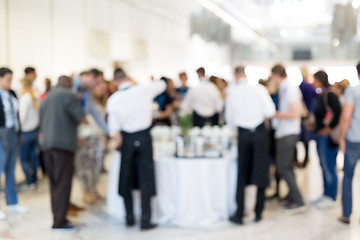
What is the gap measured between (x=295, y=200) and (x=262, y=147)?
3.30 feet

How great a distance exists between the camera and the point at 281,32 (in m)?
17.8

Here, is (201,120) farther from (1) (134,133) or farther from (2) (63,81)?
(2) (63,81)

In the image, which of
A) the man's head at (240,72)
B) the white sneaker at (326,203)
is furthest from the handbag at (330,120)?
the man's head at (240,72)

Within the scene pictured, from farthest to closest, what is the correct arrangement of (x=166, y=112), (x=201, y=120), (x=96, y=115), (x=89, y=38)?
(x=89, y=38) → (x=166, y=112) → (x=201, y=120) → (x=96, y=115)

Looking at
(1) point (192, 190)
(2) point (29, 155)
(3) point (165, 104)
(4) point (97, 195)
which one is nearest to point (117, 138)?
(1) point (192, 190)

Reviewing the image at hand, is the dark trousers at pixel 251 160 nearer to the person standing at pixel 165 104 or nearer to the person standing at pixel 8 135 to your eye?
the person standing at pixel 8 135

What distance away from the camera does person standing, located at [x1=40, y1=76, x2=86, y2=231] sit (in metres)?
3.77

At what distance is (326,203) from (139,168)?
2.38 meters

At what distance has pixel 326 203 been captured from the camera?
15.9 ft

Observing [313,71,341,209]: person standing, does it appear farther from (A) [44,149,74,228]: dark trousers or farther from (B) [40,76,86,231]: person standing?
(A) [44,149,74,228]: dark trousers

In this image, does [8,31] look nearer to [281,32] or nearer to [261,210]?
[261,210]

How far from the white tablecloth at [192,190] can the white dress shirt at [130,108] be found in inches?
18.8

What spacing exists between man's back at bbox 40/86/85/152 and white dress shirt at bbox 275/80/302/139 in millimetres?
2103

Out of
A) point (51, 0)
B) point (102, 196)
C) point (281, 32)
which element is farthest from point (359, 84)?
point (281, 32)
